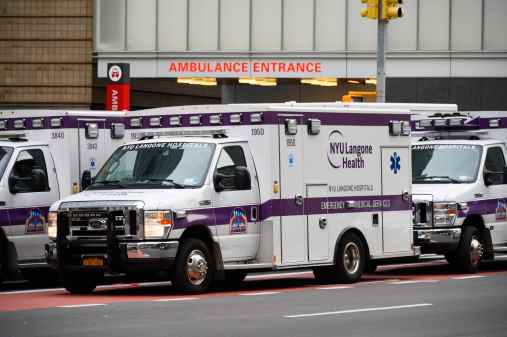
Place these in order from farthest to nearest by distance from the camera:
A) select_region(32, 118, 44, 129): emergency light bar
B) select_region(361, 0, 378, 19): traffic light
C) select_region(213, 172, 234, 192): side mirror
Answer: select_region(361, 0, 378, 19): traffic light
select_region(32, 118, 44, 129): emergency light bar
select_region(213, 172, 234, 192): side mirror

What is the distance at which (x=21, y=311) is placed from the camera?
15211 mm

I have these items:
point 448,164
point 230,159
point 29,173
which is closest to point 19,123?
point 29,173

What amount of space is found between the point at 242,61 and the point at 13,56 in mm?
7212

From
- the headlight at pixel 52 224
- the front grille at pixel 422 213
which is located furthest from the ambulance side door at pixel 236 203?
the front grille at pixel 422 213

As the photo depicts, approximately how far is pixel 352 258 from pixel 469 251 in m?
2.67

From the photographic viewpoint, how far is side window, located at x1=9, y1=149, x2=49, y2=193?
19047 millimetres

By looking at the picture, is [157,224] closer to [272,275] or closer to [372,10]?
[272,275]

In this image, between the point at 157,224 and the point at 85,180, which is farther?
the point at 85,180

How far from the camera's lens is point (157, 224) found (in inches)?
661

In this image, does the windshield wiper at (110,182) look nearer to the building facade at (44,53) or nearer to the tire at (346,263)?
the tire at (346,263)

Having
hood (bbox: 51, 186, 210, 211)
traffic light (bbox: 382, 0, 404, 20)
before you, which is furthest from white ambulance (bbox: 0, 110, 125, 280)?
traffic light (bbox: 382, 0, 404, 20)

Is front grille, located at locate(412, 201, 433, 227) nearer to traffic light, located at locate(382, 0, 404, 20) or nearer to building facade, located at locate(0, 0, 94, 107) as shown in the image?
traffic light, located at locate(382, 0, 404, 20)

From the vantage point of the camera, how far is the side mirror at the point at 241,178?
58.7 ft

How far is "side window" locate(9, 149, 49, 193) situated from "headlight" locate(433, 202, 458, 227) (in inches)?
239
